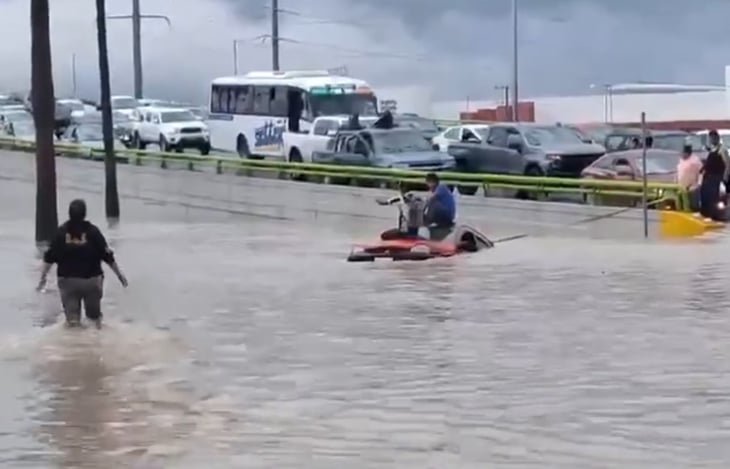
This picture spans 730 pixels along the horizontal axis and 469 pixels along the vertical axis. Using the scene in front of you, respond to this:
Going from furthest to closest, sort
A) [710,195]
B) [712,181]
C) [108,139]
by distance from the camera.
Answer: [108,139]
[710,195]
[712,181]

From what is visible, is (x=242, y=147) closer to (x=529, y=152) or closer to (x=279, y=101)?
(x=279, y=101)

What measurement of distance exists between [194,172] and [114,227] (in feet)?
28.7

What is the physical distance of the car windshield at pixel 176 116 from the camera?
58.1 meters

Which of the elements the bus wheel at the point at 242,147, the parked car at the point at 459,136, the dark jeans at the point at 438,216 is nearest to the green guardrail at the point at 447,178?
the bus wheel at the point at 242,147

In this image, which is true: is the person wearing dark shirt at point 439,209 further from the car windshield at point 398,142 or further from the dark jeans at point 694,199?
the car windshield at point 398,142

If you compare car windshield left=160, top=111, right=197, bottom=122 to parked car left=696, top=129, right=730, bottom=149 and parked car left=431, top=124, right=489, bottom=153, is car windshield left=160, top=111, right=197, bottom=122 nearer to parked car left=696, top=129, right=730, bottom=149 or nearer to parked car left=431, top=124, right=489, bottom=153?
parked car left=431, top=124, right=489, bottom=153

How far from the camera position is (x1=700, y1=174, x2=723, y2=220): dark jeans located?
29.0 metres

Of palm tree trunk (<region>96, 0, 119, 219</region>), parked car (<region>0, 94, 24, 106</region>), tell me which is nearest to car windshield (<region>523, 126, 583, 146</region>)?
palm tree trunk (<region>96, 0, 119, 219</region>)

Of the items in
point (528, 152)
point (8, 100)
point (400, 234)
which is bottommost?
point (400, 234)

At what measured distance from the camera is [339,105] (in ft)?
161

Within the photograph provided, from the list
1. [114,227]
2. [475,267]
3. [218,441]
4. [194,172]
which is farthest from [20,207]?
[218,441]

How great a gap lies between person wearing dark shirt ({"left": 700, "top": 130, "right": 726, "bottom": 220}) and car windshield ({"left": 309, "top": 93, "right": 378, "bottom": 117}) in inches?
794

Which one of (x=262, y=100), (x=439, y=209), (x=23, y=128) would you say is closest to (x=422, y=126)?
(x=262, y=100)

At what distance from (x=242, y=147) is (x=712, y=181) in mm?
25923
